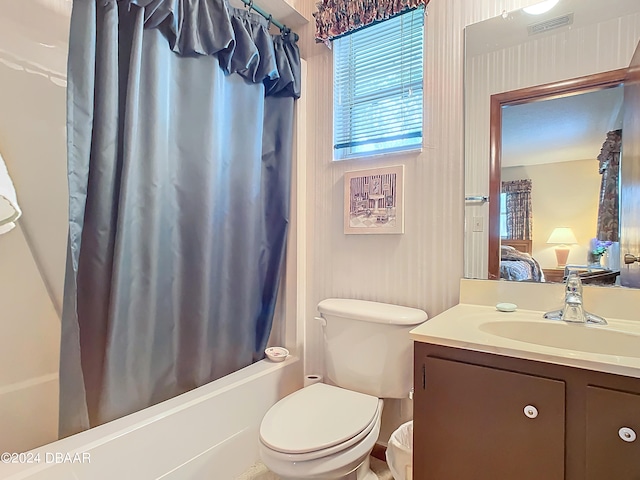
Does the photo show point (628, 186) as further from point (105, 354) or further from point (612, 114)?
point (105, 354)

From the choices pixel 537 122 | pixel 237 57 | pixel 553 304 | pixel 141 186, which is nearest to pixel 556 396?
pixel 553 304

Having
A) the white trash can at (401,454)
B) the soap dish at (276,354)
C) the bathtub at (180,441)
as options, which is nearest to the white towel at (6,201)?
the bathtub at (180,441)

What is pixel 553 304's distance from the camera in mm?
1276

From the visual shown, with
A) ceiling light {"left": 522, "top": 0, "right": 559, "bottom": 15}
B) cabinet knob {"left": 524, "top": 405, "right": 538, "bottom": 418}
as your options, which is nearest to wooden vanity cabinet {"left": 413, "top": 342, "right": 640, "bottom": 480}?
cabinet knob {"left": 524, "top": 405, "right": 538, "bottom": 418}

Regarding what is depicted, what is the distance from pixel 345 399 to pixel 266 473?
511 millimetres

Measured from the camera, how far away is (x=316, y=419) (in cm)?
126

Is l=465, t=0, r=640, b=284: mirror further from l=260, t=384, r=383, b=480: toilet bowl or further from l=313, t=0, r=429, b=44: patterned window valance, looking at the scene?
l=260, t=384, r=383, b=480: toilet bowl

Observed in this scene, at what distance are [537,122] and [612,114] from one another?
21cm

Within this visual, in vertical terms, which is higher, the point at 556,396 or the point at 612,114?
the point at 612,114

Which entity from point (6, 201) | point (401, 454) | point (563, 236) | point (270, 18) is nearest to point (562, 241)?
point (563, 236)

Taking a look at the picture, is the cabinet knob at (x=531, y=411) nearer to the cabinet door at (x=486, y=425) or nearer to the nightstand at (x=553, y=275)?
the cabinet door at (x=486, y=425)

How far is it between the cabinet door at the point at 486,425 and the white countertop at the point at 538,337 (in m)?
0.06

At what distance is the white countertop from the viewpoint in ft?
2.75

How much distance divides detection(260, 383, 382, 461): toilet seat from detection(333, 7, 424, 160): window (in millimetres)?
1065
